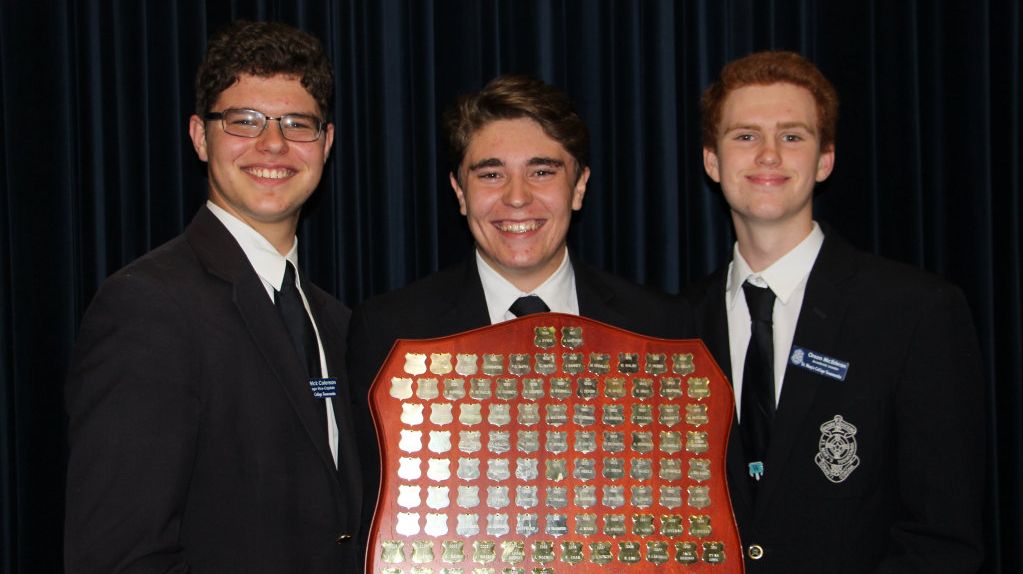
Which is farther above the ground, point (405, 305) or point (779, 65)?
point (779, 65)

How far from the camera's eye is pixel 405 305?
2.19 m

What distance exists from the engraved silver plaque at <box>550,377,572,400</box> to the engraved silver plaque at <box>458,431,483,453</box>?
0.18m

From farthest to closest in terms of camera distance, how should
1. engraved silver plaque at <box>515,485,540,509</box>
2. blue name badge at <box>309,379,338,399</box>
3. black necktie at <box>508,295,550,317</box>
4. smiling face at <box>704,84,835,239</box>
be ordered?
smiling face at <box>704,84,835,239</box> < black necktie at <box>508,295,550,317</box> < blue name badge at <box>309,379,338,399</box> < engraved silver plaque at <box>515,485,540,509</box>

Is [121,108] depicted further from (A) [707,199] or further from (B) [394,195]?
(A) [707,199]

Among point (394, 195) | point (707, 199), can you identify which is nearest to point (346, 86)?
point (394, 195)

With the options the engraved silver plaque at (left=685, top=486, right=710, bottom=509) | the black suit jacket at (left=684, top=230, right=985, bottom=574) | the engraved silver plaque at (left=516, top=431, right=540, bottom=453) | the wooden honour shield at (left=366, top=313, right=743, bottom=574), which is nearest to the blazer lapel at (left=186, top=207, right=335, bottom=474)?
the wooden honour shield at (left=366, top=313, right=743, bottom=574)

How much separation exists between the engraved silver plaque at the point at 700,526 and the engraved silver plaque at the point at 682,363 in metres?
0.30

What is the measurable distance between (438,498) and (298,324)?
610 millimetres

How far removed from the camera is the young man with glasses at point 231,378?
174 cm

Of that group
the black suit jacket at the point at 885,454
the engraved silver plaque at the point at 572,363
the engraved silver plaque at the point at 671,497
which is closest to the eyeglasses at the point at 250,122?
the engraved silver plaque at the point at 572,363

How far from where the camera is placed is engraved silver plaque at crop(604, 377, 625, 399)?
6.18ft

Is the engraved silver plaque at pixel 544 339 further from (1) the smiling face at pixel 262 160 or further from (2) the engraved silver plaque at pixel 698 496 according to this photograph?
(1) the smiling face at pixel 262 160

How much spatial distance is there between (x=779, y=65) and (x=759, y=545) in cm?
125

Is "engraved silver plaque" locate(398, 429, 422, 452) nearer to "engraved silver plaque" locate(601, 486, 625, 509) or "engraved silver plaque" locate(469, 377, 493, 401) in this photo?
"engraved silver plaque" locate(469, 377, 493, 401)
